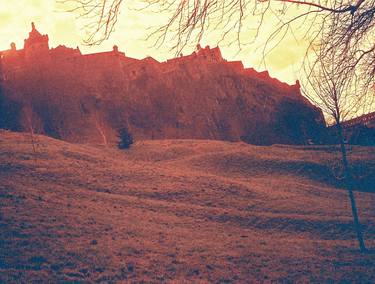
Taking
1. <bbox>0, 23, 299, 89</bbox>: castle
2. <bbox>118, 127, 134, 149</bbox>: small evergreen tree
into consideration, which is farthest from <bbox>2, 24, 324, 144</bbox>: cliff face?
<bbox>118, 127, 134, 149</bbox>: small evergreen tree

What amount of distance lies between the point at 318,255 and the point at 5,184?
12776 mm

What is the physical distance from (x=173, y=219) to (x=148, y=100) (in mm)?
43903

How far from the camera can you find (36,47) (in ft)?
172

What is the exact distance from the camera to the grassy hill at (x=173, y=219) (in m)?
10.1

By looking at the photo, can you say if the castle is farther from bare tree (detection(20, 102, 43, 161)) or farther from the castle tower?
bare tree (detection(20, 102, 43, 161))

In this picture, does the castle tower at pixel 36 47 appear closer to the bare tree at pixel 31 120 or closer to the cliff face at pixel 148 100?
the cliff face at pixel 148 100

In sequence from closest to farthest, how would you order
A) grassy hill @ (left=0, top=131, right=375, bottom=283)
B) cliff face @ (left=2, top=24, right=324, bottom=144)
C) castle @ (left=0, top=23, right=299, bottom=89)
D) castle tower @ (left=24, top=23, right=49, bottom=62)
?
grassy hill @ (left=0, top=131, right=375, bottom=283) < cliff face @ (left=2, top=24, right=324, bottom=144) < castle @ (left=0, top=23, right=299, bottom=89) < castle tower @ (left=24, top=23, right=49, bottom=62)

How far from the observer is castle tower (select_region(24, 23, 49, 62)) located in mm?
51681

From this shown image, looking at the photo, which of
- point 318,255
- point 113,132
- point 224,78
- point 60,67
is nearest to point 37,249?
point 318,255

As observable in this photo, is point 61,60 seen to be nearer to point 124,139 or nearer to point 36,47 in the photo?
point 36,47

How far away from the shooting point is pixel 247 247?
12.8 meters

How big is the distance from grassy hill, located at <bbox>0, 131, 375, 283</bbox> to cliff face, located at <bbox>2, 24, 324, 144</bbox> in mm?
20456

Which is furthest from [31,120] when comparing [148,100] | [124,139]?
[148,100]

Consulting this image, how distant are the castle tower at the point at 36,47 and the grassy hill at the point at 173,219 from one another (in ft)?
91.6
